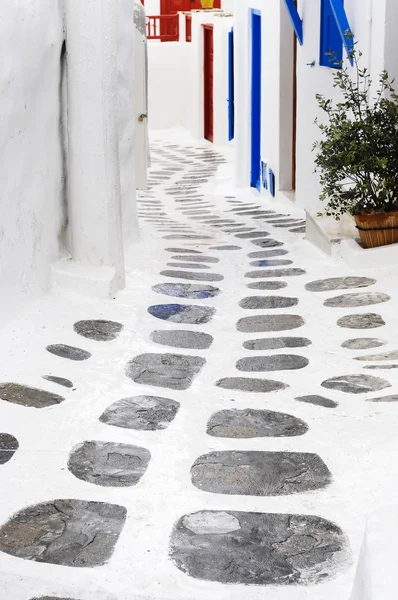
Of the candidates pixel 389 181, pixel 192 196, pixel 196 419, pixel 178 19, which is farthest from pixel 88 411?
pixel 178 19

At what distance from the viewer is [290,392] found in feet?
14.8

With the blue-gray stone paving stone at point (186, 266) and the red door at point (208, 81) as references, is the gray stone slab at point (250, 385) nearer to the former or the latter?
the blue-gray stone paving stone at point (186, 266)

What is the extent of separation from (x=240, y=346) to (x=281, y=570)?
247cm

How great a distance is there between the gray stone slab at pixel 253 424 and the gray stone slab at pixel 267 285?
2.36 m

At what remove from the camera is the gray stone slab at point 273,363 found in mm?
4902

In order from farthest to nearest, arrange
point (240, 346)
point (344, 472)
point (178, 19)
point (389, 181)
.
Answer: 1. point (178, 19)
2. point (389, 181)
3. point (240, 346)
4. point (344, 472)

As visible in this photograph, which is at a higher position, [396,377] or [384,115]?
[384,115]

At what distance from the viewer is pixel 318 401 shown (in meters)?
4.34

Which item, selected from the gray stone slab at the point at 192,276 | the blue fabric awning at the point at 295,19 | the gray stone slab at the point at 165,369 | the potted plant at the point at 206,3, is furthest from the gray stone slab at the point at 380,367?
the potted plant at the point at 206,3

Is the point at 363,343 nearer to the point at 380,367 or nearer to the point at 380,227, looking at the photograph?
the point at 380,367

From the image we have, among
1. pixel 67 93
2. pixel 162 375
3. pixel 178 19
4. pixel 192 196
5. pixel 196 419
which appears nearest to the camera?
pixel 196 419

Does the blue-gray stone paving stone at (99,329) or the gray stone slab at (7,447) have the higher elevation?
the gray stone slab at (7,447)

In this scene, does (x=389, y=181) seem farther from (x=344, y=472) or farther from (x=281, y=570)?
(x=281, y=570)

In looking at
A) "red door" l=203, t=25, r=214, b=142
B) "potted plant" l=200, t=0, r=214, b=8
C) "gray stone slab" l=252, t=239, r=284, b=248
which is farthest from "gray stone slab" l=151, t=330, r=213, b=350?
"potted plant" l=200, t=0, r=214, b=8
